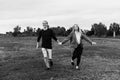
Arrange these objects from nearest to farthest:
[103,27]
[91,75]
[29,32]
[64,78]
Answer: [64,78], [91,75], [103,27], [29,32]

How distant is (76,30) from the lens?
41.1ft

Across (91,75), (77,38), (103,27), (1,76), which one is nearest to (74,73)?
(91,75)

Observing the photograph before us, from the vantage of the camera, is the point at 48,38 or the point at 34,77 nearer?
the point at 34,77

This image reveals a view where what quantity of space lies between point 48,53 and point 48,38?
71 cm

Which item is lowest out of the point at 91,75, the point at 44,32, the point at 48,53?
the point at 91,75

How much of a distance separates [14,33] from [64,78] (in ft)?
368

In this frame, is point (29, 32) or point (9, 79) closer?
point (9, 79)

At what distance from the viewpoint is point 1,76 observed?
39.2 ft

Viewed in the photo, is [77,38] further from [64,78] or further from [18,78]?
[18,78]

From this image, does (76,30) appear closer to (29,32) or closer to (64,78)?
(64,78)

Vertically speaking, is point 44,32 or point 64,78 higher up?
point 44,32

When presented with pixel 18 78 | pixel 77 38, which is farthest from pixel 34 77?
pixel 77 38

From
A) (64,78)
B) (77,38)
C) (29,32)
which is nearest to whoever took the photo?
(64,78)

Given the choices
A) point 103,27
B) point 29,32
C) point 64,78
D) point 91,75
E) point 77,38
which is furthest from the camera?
point 29,32
